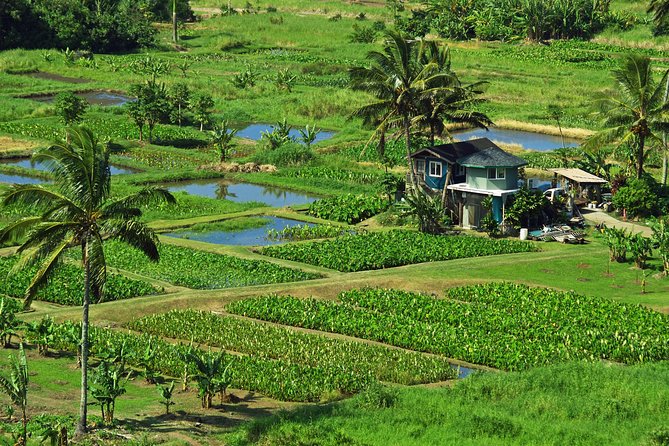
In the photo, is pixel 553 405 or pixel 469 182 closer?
pixel 553 405

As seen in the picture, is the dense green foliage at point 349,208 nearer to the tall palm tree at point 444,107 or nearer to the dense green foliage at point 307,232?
the dense green foliage at point 307,232

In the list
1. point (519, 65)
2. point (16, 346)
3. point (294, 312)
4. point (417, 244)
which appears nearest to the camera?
point (16, 346)

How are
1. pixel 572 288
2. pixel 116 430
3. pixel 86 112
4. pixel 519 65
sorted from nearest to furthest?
pixel 116 430 < pixel 572 288 < pixel 86 112 < pixel 519 65

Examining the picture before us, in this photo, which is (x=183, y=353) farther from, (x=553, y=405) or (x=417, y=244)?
(x=417, y=244)

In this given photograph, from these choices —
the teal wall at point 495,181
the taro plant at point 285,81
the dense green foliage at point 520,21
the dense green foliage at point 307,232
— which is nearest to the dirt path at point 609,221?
the teal wall at point 495,181

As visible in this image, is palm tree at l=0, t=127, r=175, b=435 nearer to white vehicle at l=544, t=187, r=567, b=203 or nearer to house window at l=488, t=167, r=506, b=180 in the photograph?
house window at l=488, t=167, r=506, b=180

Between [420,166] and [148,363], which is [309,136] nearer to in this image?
[420,166]

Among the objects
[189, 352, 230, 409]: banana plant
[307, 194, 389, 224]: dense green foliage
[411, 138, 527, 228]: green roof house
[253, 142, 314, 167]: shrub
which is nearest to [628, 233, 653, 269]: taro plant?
[411, 138, 527, 228]: green roof house

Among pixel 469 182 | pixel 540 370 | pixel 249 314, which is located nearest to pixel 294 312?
pixel 249 314
